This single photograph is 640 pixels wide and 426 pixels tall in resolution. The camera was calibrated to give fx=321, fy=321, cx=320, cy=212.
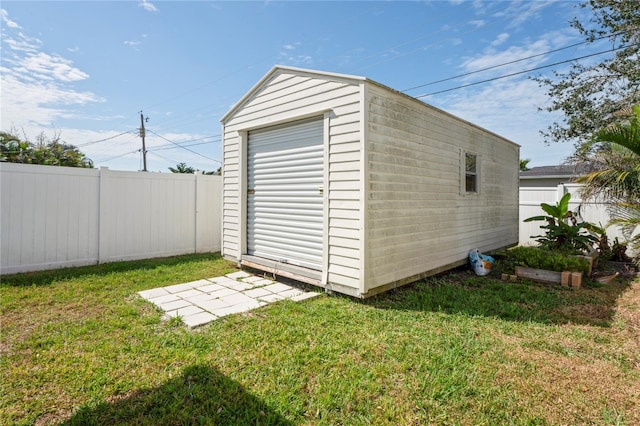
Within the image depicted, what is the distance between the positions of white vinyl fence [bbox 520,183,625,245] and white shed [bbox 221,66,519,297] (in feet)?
9.91

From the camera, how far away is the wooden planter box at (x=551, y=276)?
5.02m


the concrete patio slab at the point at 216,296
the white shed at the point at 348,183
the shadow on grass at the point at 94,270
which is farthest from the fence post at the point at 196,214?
the concrete patio slab at the point at 216,296

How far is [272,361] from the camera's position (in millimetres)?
2602

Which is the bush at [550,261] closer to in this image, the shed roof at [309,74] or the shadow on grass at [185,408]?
the shed roof at [309,74]

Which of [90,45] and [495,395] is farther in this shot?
[90,45]

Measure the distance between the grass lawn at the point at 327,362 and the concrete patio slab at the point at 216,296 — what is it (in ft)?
0.66

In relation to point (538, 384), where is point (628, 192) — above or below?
above

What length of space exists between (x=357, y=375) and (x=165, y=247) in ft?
19.4

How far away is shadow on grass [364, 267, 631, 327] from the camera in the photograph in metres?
3.76

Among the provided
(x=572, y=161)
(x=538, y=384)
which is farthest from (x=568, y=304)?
(x=572, y=161)

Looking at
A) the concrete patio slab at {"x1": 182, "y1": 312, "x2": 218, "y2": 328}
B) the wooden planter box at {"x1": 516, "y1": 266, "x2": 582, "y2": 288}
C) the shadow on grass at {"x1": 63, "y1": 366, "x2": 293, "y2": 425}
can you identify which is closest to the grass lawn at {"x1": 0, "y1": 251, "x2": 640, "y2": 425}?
the shadow on grass at {"x1": 63, "y1": 366, "x2": 293, "y2": 425}

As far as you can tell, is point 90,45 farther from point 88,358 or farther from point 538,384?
point 538,384

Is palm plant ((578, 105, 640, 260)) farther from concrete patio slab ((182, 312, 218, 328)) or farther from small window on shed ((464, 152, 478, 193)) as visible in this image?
concrete patio slab ((182, 312, 218, 328))

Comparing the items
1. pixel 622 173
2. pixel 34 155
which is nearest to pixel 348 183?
pixel 622 173
